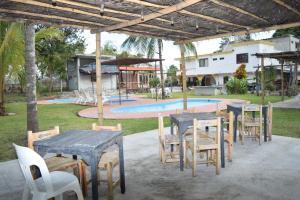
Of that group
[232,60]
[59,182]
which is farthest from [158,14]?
[232,60]

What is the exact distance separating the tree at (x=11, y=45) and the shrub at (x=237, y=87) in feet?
62.3

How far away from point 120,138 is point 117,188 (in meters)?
0.84

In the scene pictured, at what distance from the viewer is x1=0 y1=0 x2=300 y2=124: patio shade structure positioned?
5133 mm

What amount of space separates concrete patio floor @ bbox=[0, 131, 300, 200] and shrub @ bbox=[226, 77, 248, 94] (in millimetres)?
20121

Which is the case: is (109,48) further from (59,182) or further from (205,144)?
(59,182)

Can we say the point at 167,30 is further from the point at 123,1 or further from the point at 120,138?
the point at 120,138

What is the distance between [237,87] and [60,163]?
2386cm

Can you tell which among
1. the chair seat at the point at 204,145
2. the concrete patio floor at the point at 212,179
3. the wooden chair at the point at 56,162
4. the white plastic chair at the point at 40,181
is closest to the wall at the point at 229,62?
the concrete patio floor at the point at 212,179

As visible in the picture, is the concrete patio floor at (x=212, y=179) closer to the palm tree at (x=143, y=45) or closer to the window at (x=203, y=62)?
the palm tree at (x=143, y=45)

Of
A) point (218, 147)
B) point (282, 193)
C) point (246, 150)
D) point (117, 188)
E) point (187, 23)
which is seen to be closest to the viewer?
point (282, 193)

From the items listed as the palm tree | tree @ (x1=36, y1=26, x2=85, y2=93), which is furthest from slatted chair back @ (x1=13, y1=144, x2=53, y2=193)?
tree @ (x1=36, y1=26, x2=85, y2=93)

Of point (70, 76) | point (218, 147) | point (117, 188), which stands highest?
point (70, 76)

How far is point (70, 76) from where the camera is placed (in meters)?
31.6

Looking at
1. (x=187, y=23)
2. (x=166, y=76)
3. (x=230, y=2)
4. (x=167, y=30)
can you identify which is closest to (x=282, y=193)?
(x=230, y=2)
